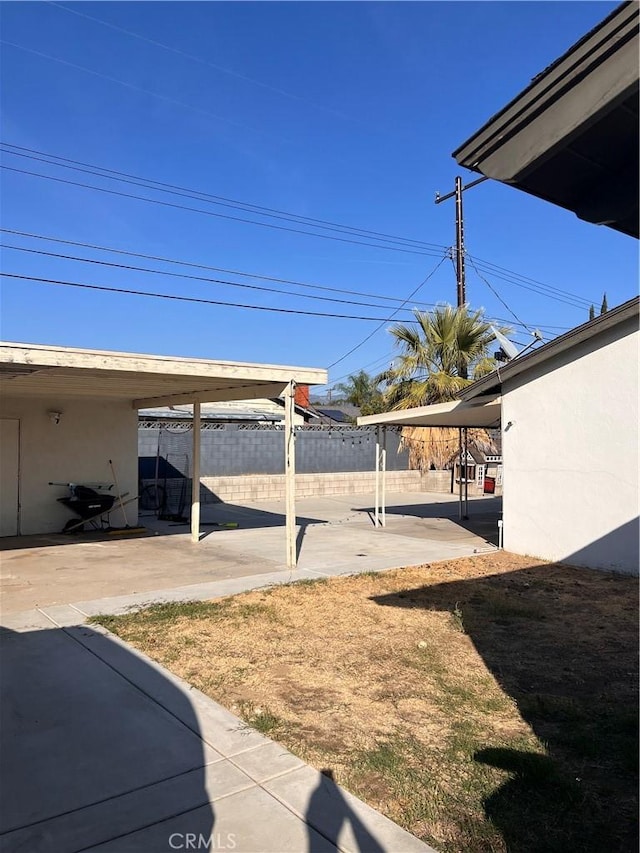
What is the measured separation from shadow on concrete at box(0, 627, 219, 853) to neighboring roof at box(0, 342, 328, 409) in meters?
3.27

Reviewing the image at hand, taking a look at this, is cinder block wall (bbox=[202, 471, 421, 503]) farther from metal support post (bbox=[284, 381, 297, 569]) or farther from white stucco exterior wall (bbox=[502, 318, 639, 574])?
white stucco exterior wall (bbox=[502, 318, 639, 574])

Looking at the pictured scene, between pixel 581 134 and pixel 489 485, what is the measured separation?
2178 cm

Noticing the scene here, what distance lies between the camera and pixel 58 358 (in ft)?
23.3

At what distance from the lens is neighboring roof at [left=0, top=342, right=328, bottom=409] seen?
713 centimetres

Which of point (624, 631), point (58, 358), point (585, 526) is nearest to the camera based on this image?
point (624, 631)

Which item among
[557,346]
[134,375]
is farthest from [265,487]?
[557,346]

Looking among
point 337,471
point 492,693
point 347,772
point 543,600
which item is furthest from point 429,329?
point 347,772

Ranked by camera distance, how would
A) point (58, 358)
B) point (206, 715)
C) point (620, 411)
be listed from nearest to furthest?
point (206, 715) < point (58, 358) < point (620, 411)

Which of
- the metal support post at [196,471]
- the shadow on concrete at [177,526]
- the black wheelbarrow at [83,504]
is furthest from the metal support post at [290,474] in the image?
the black wheelbarrow at [83,504]

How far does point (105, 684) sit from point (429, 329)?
53.8 ft

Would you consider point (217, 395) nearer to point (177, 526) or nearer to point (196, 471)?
point (196, 471)

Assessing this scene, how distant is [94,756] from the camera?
348 centimetres

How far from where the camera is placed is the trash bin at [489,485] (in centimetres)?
2300

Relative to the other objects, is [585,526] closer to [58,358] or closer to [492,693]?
[492,693]
